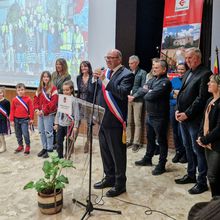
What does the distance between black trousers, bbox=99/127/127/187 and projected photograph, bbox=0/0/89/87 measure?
2.56m

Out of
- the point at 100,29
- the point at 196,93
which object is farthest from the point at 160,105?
the point at 100,29

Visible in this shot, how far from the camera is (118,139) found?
269 cm

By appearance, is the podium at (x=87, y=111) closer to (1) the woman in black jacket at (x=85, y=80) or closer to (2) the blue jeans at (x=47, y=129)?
(1) the woman in black jacket at (x=85, y=80)

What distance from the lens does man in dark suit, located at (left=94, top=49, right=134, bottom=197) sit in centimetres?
255

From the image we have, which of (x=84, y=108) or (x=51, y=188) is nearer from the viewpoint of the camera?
(x=84, y=108)

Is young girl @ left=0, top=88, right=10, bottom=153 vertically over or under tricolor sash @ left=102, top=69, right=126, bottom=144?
under

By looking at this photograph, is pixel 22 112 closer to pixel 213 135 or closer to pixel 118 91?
pixel 118 91

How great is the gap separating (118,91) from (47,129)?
1812mm

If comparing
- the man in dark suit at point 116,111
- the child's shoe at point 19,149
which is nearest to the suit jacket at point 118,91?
the man in dark suit at point 116,111

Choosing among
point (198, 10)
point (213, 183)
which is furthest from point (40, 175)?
point (198, 10)

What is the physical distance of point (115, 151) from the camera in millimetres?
2693

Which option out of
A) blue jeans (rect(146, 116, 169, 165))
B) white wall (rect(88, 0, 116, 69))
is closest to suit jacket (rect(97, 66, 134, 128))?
blue jeans (rect(146, 116, 169, 165))

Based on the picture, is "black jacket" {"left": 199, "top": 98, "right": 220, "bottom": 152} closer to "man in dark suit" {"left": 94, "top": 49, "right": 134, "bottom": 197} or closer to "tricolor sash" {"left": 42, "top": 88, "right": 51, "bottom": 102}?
"man in dark suit" {"left": 94, "top": 49, "right": 134, "bottom": 197}

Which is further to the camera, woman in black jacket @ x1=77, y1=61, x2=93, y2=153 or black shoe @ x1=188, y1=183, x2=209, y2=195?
woman in black jacket @ x1=77, y1=61, x2=93, y2=153
